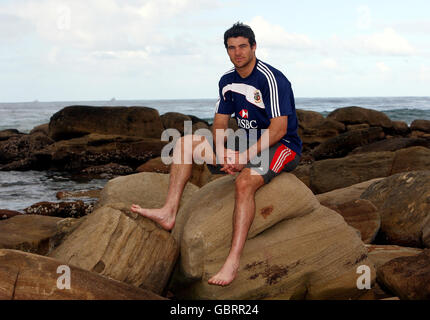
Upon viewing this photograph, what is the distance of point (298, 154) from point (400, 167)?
6385 mm

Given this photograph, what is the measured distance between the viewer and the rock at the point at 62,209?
11039 mm

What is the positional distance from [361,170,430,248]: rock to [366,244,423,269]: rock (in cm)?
44

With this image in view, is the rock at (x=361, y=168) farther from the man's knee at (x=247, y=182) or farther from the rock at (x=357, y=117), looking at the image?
the rock at (x=357, y=117)

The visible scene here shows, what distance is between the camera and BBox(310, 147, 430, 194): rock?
36.5 feet

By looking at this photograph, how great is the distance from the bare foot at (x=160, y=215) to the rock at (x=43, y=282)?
3.39 ft

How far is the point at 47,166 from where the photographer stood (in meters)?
18.7

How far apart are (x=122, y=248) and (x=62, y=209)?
22.7ft

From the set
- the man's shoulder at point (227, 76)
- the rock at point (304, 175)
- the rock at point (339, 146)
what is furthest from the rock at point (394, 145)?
the man's shoulder at point (227, 76)

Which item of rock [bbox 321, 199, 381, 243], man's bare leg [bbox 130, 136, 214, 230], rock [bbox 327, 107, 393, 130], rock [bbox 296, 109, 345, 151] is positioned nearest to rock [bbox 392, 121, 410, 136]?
rock [bbox 327, 107, 393, 130]

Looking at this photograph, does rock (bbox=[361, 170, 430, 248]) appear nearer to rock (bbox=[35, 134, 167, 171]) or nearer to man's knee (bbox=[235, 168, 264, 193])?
man's knee (bbox=[235, 168, 264, 193])

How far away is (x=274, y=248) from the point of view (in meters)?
5.21

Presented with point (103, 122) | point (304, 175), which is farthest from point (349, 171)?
point (103, 122)

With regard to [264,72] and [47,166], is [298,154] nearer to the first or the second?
[264,72]
